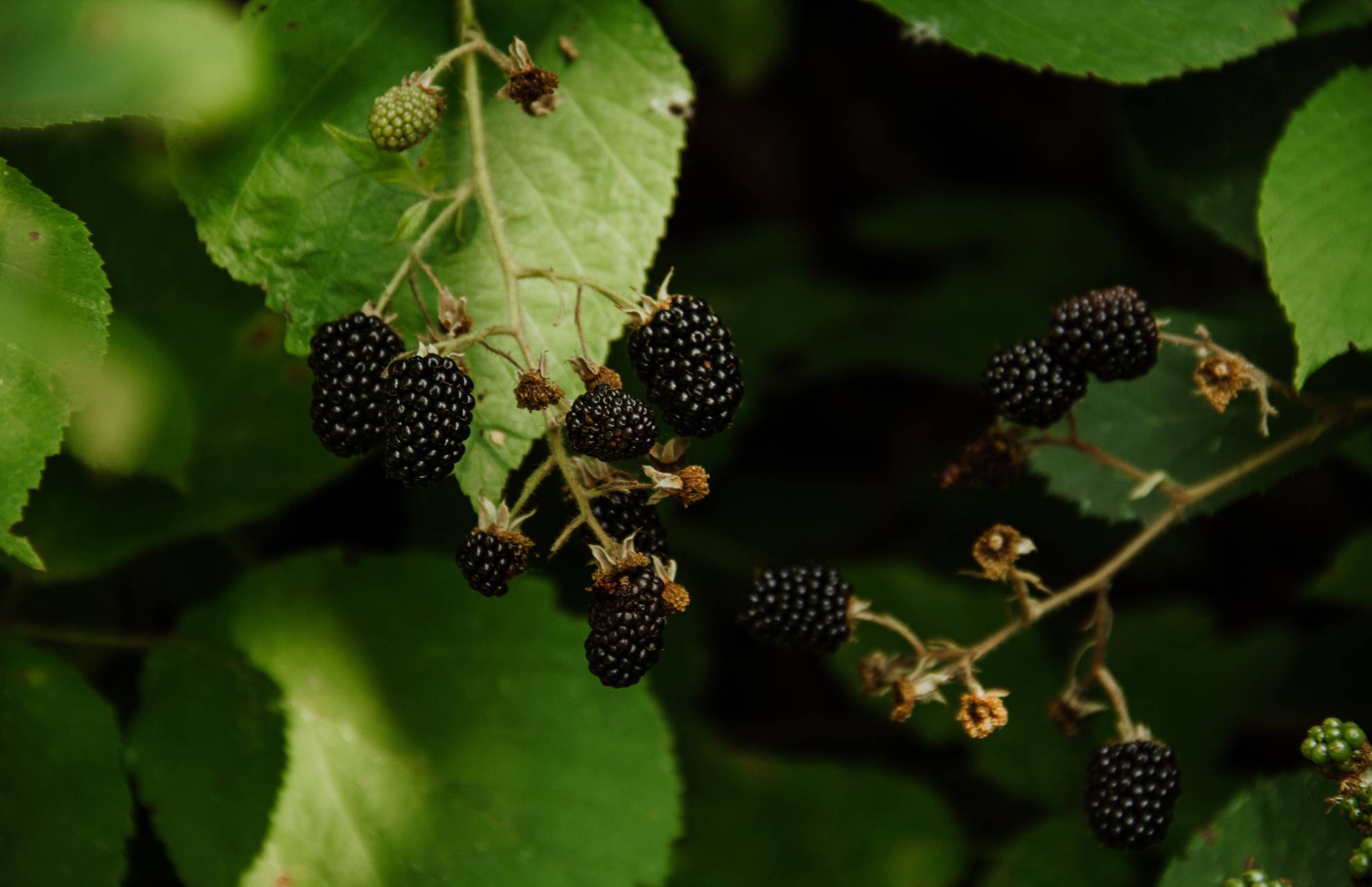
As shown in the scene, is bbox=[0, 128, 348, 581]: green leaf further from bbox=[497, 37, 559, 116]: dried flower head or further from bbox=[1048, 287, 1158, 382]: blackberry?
bbox=[1048, 287, 1158, 382]: blackberry

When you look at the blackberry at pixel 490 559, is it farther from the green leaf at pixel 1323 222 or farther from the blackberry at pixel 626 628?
the green leaf at pixel 1323 222

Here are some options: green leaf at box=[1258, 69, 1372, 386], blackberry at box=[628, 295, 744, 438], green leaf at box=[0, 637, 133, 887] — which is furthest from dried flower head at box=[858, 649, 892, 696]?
green leaf at box=[0, 637, 133, 887]

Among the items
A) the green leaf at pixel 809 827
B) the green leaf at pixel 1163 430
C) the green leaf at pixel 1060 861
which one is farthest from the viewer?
the green leaf at pixel 809 827

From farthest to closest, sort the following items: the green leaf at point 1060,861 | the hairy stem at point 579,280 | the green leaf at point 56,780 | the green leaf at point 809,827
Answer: the green leaf at point 809,827, the green leaf at point 1060,861, the green leaf at point 56,780, the hairy stem at point 579,280

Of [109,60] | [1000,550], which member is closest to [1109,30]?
[1000,550]

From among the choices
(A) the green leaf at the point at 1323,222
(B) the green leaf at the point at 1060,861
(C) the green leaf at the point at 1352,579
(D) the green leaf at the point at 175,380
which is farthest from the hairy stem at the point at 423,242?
(C) the green leaf at the point at 1352,579

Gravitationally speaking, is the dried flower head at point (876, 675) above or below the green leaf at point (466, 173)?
below

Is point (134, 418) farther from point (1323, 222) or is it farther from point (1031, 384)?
point (1323, 222)
